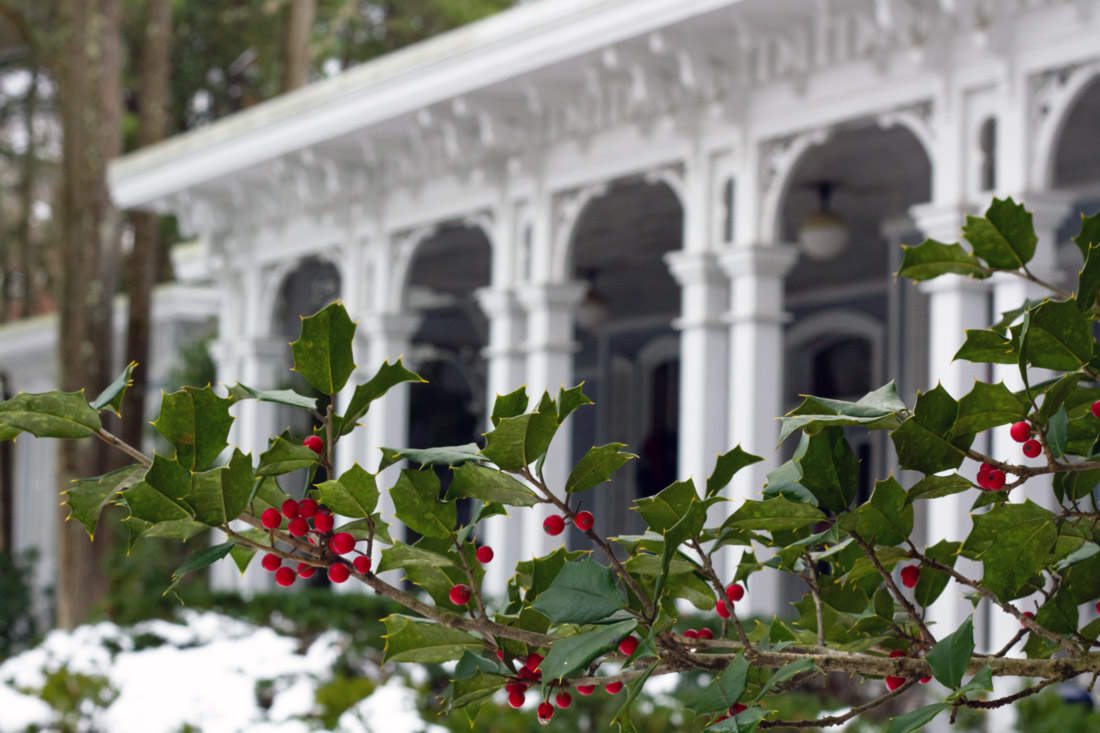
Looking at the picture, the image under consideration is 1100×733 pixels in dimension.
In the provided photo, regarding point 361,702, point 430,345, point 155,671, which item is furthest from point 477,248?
point 361,702

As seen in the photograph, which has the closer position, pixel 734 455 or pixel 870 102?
pixel 734 455

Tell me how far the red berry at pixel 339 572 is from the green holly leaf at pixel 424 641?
0.12 meters

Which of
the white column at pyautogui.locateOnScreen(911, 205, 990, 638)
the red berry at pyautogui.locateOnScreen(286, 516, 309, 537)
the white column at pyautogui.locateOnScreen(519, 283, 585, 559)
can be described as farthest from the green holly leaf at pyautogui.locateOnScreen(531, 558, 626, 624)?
the white column at pyautogui.locateOnScreen(519, 283, 585, 559)

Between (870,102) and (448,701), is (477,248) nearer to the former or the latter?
(870,102)

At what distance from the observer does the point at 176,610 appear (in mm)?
9984

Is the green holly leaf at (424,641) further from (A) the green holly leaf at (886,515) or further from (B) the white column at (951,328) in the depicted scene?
(B) the white column at (951,328)

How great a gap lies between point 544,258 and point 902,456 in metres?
6.52

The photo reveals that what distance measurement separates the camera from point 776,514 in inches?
47.6

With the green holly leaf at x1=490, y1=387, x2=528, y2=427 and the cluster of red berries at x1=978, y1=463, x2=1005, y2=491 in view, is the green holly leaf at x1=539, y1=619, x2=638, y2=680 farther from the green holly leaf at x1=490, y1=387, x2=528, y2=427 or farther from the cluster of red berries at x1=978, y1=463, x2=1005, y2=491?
the cluster of red berries at x1=978, y1=463, x2=1005, y2=491

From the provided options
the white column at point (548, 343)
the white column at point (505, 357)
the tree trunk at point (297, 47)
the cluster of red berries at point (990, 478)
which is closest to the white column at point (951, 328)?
the white column at point (548, 343)

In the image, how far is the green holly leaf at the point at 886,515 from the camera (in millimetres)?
1237

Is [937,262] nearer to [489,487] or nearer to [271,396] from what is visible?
[489,487]

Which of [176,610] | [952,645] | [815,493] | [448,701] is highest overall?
[815,493]

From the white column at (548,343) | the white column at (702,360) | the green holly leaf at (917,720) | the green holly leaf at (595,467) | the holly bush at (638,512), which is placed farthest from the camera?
the white column at (548,343)
